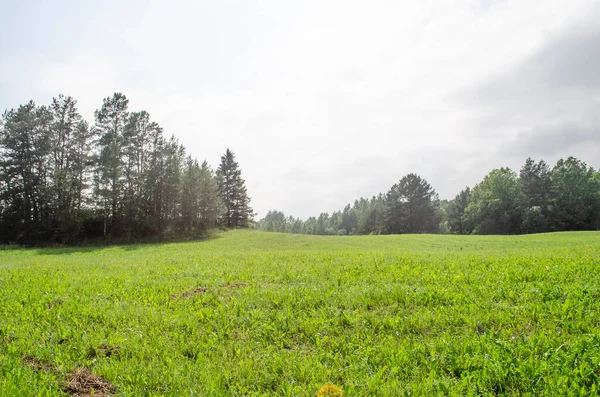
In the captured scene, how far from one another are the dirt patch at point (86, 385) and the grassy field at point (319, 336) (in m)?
0.03

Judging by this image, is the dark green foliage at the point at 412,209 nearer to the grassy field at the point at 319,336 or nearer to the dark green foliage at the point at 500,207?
the dark green foliage at the point at 500,207

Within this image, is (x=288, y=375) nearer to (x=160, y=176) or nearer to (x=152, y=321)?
(x=152, y=321)

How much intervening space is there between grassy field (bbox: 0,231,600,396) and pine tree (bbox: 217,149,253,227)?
54.7m

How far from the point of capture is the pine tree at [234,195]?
2475 inches

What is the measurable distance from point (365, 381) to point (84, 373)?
150 inches

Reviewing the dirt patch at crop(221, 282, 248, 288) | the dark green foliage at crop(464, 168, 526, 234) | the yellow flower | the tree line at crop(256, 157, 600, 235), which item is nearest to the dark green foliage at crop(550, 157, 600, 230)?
the tree line at crop(256, 157, 600, 235)

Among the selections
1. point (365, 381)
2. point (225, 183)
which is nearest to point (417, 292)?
point (365, 381)

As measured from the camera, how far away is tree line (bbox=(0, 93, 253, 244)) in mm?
38438

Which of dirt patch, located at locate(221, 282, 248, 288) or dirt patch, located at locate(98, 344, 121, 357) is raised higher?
dirt patch, located at locate(221, 282, 248, 288)

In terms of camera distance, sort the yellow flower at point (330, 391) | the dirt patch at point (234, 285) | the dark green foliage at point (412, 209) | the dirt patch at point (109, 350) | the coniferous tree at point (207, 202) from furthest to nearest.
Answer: the dark green foliage at point (412, 209)
the coniferous tree at point (207, 202)
the dirt patch at point (234, 285)
the dirt patch at point (109, 350)
the yellow flower at point (330, 391)

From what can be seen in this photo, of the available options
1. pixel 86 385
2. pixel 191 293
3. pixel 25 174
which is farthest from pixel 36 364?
pixel 25 174

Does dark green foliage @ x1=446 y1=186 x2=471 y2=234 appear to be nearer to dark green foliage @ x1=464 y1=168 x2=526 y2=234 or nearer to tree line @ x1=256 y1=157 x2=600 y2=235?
tree line @ x1=256 y1=157 x2=600 y2=235

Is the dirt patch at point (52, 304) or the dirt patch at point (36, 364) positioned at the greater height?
the dirt patch at point (52, 304)

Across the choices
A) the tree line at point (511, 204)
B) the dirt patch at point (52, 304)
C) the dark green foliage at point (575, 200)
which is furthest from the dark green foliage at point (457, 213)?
the dirt patch at point (52, 304)
